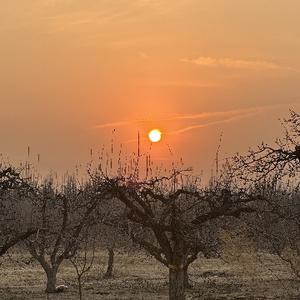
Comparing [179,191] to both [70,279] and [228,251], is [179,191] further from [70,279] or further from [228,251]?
[70,279]

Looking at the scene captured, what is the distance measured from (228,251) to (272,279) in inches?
217

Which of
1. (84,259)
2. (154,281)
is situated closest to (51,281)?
(84,259)

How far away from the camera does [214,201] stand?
18969 millimetres

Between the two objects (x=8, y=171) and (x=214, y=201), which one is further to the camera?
(x=214, y=201)

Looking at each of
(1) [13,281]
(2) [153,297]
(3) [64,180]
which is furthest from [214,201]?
(3) [64,180]

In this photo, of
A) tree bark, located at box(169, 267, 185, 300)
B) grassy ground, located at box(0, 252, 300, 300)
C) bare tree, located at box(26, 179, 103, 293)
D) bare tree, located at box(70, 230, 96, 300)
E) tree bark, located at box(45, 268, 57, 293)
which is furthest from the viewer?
tree bark, located at box(45, 268, 57, 293)

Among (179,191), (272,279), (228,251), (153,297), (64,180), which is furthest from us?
(64,180)

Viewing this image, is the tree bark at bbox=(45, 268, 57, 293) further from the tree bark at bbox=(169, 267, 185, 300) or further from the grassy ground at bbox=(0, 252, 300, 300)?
the tree bark at bbox=(169, 267, 185, 300)

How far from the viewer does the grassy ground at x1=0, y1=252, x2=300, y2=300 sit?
103ft

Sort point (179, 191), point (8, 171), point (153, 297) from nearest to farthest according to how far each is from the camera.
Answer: point (8, 171)
point (179, 191)
point (153, 297)

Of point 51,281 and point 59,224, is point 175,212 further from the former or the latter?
point 51,281

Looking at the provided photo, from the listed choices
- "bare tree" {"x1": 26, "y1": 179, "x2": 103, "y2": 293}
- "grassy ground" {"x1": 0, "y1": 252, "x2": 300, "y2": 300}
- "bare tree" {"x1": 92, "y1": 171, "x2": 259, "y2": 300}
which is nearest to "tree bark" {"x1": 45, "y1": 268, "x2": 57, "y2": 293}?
"bare tree" {"x1": 26, "y1": 179, "x2": 103, "y2": 293}

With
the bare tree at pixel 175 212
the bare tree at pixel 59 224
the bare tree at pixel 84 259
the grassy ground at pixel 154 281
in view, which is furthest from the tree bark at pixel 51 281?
the bare tree at pixel 175 212

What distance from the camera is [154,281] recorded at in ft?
132
